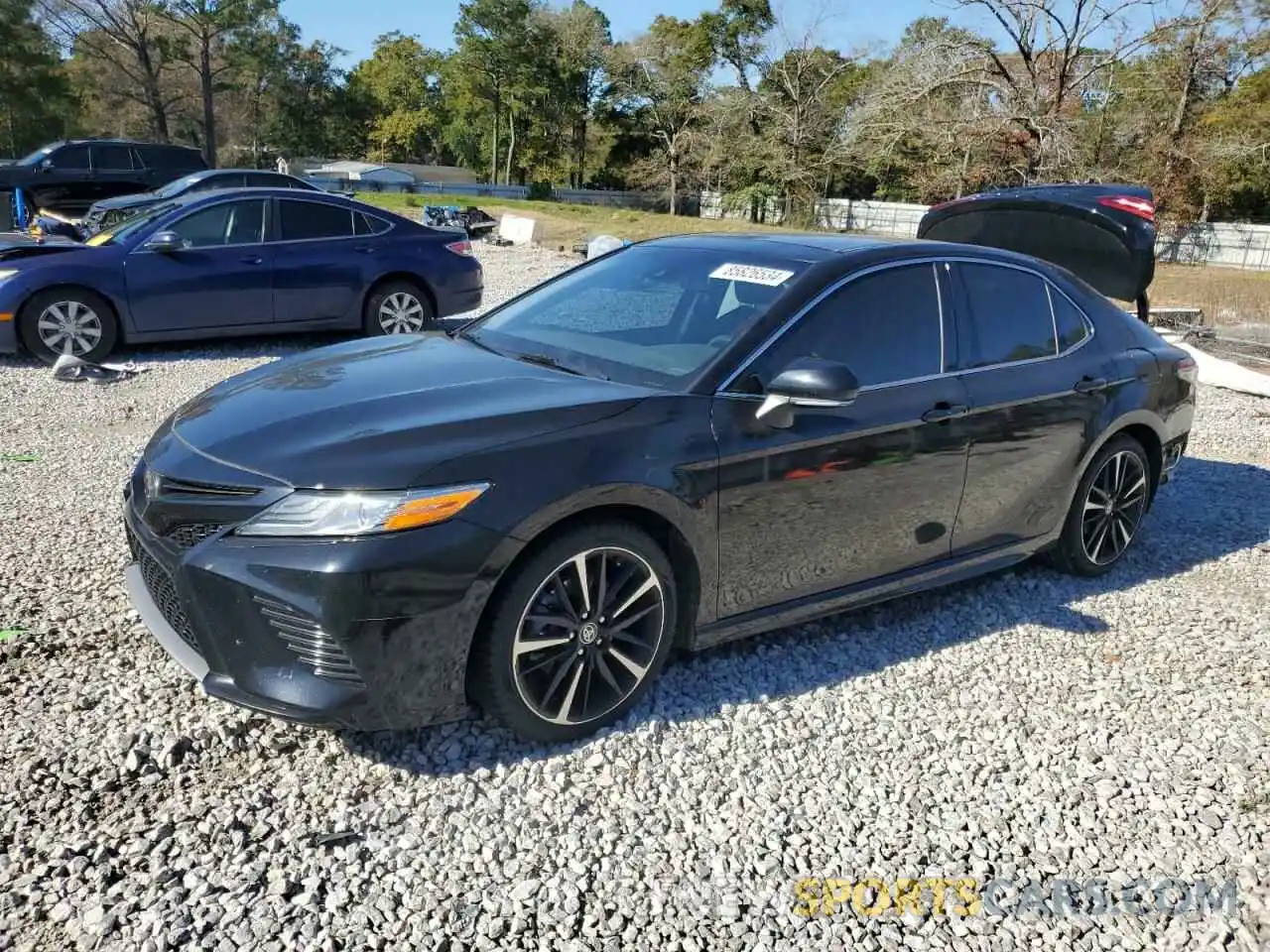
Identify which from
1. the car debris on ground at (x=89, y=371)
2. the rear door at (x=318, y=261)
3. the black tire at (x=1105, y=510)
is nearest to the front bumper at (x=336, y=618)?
the black tire at (x=1105, y=510)

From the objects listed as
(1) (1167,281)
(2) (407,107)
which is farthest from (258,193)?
(2) (407,107)

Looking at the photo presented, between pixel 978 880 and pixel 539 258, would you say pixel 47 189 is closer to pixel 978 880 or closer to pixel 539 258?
pixel 539 258

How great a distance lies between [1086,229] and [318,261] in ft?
21.8

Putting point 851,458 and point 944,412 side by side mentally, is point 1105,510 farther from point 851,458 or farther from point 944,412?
point 851,458

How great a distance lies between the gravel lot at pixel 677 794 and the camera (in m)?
2.56

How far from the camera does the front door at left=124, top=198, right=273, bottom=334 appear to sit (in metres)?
8.67

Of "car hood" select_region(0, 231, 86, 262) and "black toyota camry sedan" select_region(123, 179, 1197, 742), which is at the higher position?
"car hood" select_region(0, 231, 86, 262)

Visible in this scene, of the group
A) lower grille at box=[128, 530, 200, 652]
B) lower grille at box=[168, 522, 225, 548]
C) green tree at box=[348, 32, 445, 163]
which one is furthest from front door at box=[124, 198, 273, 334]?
green tree at box=[348, 32, 445, 163]

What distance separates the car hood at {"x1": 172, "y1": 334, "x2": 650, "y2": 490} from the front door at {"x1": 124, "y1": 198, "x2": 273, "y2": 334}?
5.60 metres

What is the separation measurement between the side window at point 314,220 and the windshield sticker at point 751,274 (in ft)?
21.3

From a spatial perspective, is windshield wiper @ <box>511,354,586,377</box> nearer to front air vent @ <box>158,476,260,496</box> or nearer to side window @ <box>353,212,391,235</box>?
front air vent @ <box>158,476,260,496</box>

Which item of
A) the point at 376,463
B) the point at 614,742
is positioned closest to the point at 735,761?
the point at 614,742

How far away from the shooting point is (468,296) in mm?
10359

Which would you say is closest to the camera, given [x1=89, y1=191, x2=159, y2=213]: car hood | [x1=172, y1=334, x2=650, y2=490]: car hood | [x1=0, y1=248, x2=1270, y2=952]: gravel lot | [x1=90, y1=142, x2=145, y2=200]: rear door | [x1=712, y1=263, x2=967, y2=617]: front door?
[x1=0, y1=248, x2=1270, y2=952]: gravel lot
